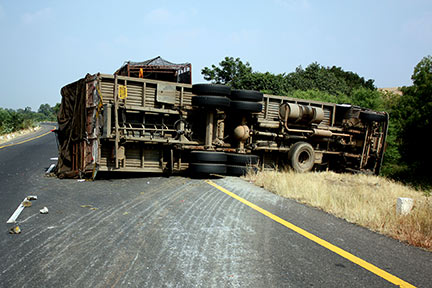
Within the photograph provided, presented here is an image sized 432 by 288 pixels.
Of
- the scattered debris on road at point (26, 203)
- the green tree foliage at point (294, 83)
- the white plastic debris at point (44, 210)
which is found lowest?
the scattered debris on road at point (26, 203)

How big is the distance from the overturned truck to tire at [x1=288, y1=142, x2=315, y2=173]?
4 centimetres

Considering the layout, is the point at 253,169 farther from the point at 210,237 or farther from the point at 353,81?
the point at 353,81

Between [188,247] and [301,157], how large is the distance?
7.96 metres

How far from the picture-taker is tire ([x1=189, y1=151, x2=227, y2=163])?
7.95 meters

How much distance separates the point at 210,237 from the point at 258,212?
140 centimetres

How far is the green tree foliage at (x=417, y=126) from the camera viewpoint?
47.1ft

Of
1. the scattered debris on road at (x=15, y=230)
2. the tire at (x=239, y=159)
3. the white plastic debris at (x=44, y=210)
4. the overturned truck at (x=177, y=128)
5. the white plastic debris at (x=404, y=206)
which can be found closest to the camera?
the scattered debris on road at (x=15, y=230)

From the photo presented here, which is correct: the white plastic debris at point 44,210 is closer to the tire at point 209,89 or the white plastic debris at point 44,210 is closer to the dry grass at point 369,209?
the dry grass at point 369,209

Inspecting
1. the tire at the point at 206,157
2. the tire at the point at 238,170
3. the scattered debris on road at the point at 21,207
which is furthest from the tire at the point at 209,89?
the scattered debris on road at the point at 21,207

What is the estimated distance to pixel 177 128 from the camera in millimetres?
8477

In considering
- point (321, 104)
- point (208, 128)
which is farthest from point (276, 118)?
point (208, 128)

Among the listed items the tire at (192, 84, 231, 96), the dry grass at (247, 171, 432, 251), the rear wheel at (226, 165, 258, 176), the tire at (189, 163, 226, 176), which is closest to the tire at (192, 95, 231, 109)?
the tire at (192, 84, 231, 96)

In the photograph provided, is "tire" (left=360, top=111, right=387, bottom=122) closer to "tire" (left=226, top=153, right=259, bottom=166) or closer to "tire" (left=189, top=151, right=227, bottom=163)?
"tire" (left=226, top=153, right=259, bottom=166)

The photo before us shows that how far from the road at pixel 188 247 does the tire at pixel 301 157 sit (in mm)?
4421
